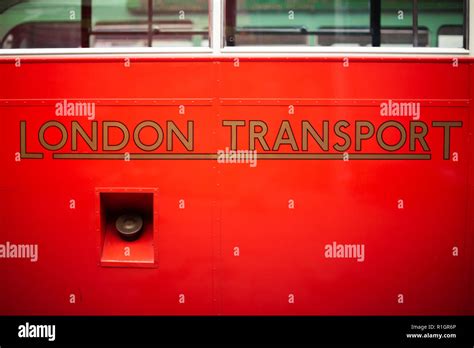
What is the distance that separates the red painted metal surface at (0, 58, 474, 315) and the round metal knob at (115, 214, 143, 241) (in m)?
0.13

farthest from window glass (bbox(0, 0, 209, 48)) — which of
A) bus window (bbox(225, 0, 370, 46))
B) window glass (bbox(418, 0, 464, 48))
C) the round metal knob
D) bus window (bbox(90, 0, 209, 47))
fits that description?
window glass (bbox(418, 0, 464, 48))

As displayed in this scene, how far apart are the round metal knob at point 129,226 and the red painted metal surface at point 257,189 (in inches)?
5.0

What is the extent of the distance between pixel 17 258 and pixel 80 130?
85 cm

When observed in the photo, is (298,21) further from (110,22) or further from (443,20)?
(110,22)

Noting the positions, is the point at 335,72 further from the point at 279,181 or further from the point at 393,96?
the point at 279,181

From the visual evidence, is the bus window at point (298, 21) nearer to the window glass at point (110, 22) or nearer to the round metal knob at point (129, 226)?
the window glass at point (110, 22)

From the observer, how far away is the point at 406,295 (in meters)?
2.91

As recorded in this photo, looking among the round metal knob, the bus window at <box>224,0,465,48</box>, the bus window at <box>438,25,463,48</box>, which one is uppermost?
the bus window at <box>224,0,465,48</box>

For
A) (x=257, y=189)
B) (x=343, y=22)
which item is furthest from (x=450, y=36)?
(x=257, y=189)

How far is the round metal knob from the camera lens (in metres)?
2.96

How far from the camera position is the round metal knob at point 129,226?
2965mm

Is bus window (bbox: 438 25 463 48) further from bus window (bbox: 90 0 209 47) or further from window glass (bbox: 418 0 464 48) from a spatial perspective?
bus window (bbox: 90 0 209 47)

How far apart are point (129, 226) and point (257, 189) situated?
799 mm

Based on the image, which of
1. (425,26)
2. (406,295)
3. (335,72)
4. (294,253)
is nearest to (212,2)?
(335,72)
